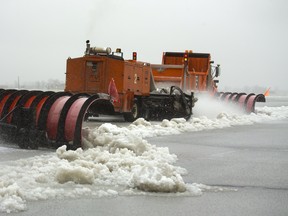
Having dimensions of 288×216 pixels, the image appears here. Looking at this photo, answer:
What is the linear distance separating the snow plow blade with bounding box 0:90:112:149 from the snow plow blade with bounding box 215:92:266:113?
57.9 ft

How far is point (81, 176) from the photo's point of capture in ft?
22.0

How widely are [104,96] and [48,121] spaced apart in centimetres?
129

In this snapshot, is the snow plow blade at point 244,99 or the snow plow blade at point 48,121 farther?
the snow plow blade at point 244,99

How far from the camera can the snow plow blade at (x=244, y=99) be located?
27.2m

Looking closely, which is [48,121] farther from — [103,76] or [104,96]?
[103,76]

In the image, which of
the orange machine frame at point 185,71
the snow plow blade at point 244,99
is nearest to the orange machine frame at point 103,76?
the orange machine frame at point 185,71

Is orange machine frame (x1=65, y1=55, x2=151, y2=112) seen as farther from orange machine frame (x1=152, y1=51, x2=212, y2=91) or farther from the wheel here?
orange machine frame (x1=152, y1=51, x2=212, y2=91)

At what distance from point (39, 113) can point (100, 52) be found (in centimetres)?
854

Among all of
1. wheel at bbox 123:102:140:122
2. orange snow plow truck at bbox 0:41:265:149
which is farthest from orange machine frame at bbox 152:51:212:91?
wheel at bbox 123:102:140:122

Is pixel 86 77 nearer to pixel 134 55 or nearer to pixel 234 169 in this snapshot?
pixel 134 55

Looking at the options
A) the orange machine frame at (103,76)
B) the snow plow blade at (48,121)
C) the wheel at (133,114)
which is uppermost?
the orange machine frame at (103,76)

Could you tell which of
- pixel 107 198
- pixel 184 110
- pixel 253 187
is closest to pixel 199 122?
pixel 184 110

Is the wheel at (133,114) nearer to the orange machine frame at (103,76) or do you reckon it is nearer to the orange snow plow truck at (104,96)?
the orange snow plow truck at (104,96)

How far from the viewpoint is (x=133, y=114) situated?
66.0 ft
